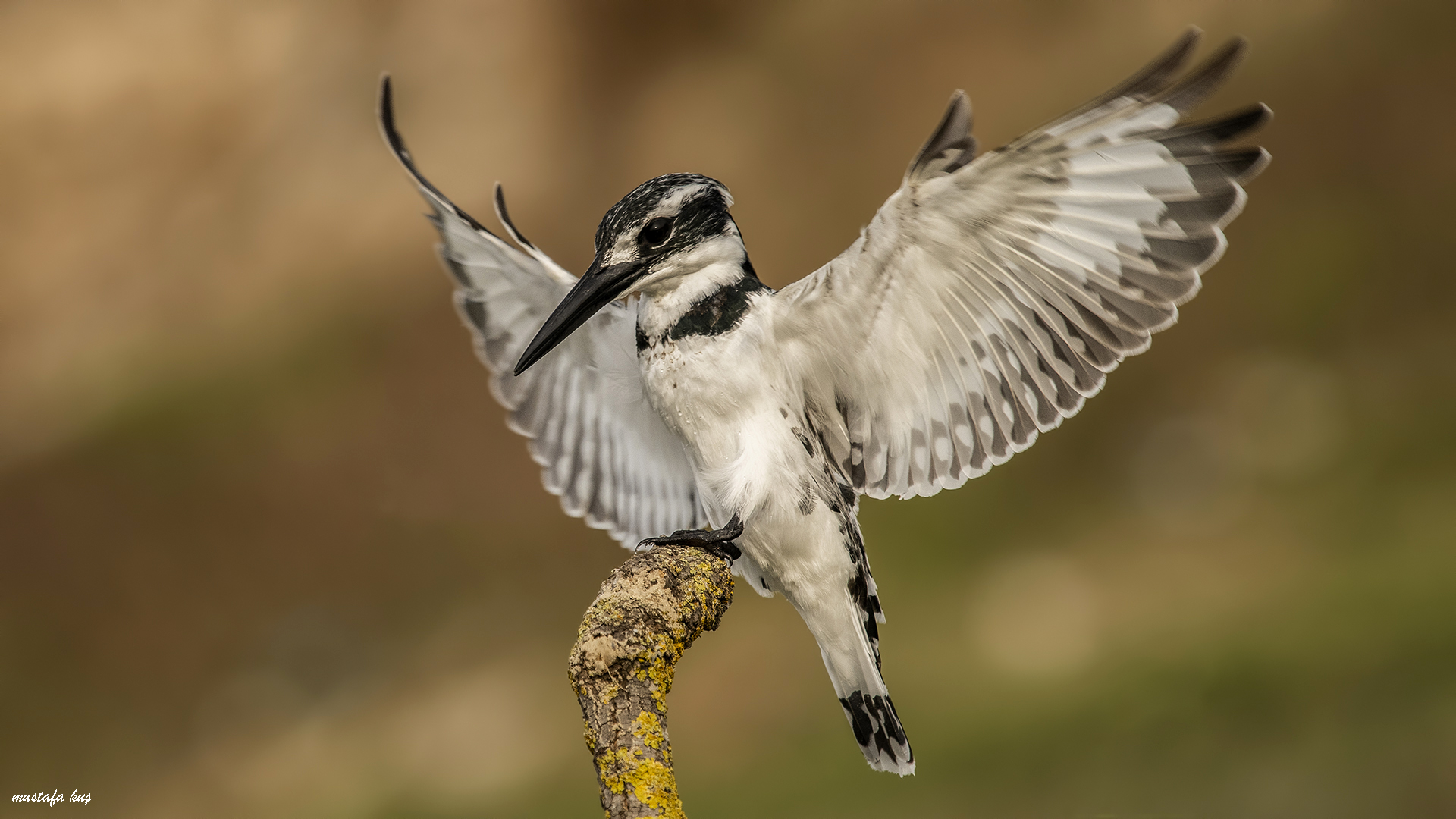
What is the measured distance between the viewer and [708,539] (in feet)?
5.33

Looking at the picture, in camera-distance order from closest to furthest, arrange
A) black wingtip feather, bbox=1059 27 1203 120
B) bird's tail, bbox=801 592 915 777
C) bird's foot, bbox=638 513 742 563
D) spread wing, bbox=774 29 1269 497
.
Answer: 1. black wingtip feather, bbox=1059 27 1203 120
2. spread wing, bbox=774 29 1269 497
3. bird's foot, bbox=638 513 742 563
4. bird's tail, bbox=801 592 915 777

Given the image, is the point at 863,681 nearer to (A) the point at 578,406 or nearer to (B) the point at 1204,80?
(A) the point at 578,406

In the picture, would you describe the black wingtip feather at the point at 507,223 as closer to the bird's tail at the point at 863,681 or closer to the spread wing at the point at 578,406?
the spread wing at the point at 578,406

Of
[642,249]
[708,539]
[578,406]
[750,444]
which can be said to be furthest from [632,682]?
[578,406]

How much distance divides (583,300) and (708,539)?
0.44 metres

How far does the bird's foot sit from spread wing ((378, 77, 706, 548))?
1.55ft

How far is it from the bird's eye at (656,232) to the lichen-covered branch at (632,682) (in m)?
0.59

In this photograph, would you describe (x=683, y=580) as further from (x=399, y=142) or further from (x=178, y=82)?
(x=178, y=82)

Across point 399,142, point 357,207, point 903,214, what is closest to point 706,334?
point 903,214

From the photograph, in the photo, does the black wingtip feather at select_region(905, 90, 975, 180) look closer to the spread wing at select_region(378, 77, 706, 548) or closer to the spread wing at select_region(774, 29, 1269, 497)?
the spread wing at select_region(774, 29, 1269, 497)

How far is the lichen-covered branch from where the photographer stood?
1198 millimetres

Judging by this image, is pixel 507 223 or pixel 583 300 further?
pixel 507 223

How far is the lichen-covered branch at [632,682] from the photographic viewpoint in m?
1.20

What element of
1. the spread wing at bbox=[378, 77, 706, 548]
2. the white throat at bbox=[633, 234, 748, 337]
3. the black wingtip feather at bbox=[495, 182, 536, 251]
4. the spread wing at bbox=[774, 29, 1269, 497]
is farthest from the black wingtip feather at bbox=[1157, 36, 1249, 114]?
the black wingtip feather at bbox=[495, 182, 536, 251]
